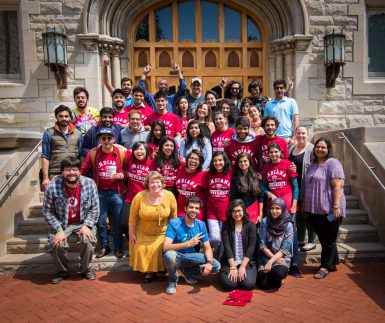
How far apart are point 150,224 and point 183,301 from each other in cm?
92

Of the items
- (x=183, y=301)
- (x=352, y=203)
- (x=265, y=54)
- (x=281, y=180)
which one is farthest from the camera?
(x=265, y=54)

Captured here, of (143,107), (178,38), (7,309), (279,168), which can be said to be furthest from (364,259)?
(178,38)

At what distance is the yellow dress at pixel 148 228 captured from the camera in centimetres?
386

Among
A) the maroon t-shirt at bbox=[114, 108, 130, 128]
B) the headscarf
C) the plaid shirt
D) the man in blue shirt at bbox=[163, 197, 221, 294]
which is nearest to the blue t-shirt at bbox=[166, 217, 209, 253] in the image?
the man in blue shirt at bbox=[163, 197, 221, 294]

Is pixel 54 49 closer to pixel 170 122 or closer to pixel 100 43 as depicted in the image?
pixel 100 43

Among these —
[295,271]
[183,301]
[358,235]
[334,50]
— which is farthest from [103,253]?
[334,50]

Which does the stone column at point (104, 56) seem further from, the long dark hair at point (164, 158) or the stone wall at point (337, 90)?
the stone wall at point (337, 90)

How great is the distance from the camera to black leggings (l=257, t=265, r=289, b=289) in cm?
366

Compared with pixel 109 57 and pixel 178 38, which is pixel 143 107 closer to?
pixel 109 57

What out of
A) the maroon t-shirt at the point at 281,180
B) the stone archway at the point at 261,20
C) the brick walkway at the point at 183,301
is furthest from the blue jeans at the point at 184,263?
the stone archway at the point at 261,20

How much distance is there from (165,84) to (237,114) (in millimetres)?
1215

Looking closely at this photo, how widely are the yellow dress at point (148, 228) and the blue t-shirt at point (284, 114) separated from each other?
7.23 ft

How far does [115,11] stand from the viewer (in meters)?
7.19

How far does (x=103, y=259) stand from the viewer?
14.0ft
